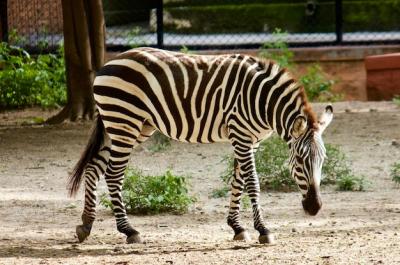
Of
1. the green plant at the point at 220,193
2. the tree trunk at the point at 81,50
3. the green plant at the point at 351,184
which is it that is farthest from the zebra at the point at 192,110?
the tree trunk at the point at 81,50

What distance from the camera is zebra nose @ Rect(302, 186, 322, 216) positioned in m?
8.15

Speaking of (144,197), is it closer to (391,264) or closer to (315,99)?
(391,264)

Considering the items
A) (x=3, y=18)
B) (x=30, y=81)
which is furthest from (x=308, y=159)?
(x=3, y=18)

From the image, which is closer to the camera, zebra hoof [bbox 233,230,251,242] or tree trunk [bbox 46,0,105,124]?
zebra hoof [bbox 233,230,251,242]

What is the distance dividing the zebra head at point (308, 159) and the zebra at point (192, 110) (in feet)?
0.13

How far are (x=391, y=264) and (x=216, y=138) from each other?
77.0 inches

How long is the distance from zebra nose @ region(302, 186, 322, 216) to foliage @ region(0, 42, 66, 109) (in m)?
8.34

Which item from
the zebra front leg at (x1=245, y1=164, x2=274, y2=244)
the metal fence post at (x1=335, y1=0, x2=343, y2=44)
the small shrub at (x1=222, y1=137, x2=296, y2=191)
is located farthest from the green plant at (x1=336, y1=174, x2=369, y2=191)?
the metal fence post at (x1=335, y1=0, x2=343, y2=44)

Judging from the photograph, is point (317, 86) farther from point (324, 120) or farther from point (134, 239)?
point (134, 239)

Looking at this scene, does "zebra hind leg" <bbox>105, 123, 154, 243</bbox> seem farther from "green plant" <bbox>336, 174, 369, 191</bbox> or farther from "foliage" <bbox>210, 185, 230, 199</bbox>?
"green plant" <bbox>336, 174, 369, 191</bbox>

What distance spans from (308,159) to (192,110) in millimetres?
1075

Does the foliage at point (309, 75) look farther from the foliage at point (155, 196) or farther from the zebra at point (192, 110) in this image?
the zebra at point (192, 110)

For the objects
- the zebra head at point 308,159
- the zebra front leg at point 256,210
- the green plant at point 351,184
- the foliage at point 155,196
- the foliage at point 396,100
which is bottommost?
the foliage at point 396,100

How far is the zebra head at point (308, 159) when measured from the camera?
8195 millimetres
